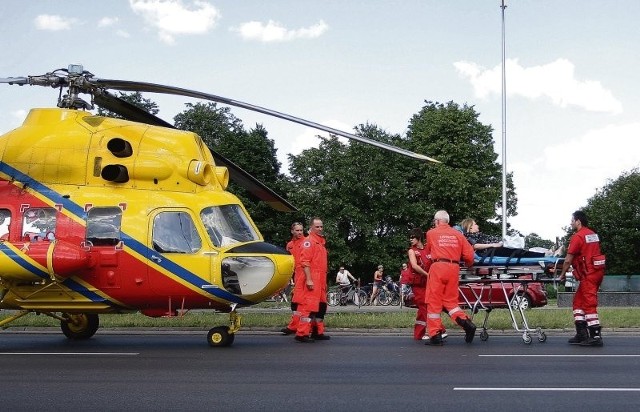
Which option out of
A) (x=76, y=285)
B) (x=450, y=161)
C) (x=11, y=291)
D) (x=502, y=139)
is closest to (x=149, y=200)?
(x=76, y=285)

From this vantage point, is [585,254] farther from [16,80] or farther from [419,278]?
[16,80]

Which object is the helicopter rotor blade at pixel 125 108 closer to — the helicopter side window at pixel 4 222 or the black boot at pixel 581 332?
the helicopter side window at pixel 4 222

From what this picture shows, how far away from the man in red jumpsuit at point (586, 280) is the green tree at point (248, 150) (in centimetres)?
4713

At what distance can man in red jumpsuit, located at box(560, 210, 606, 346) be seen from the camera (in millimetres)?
14086

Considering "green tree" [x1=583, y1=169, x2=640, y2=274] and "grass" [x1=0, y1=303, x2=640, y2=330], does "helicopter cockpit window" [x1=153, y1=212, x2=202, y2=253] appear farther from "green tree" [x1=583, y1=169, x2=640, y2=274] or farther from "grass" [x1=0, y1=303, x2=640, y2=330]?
"green tree" [x1=583, y1=169, x2=640, y2=274]

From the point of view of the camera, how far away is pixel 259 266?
14.1 m

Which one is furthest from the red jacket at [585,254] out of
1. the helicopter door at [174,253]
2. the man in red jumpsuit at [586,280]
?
the helicopter door at [174,253]

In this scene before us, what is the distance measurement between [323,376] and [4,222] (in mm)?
7067

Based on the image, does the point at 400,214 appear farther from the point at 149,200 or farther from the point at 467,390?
the point at 467,390

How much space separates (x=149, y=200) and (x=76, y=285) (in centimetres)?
180

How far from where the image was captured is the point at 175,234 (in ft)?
46.8

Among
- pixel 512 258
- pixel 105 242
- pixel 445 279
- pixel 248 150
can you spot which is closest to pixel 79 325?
pixel 105 242

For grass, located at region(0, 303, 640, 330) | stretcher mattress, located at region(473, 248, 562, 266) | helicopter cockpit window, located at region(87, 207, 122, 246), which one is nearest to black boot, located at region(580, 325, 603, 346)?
stretcher mattress, located at region(473, 248, 562, 266)

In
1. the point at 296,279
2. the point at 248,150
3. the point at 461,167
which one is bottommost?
the point at 296,279
